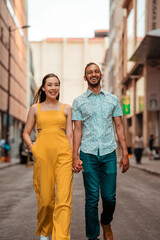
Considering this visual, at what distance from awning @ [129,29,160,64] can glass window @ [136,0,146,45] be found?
1.44 meters

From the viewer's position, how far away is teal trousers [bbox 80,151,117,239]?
15.6 feet

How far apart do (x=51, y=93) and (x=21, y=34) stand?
54682 millimetres

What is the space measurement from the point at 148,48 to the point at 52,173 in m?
29.9

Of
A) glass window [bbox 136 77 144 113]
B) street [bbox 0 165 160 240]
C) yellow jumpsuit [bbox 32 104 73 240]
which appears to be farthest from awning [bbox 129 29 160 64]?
yellow jumpsuit [bbox 32 104 73 240]

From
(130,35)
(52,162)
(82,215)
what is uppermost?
(130,35)

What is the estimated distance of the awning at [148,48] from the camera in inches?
1139

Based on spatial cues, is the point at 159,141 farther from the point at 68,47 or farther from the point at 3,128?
the point at 68,47

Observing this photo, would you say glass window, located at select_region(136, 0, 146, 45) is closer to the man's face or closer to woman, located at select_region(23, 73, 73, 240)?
the man's face

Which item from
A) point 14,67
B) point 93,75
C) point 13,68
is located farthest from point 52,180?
point 14,67

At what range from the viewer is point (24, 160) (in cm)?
2939

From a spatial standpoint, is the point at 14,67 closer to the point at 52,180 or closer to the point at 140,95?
the point at 140,95

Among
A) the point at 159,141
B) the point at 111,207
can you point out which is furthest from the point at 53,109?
the point at 159,141

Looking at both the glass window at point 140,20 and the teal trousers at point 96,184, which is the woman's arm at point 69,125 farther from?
the glass window at point 140,20

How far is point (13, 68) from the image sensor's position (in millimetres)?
51031
